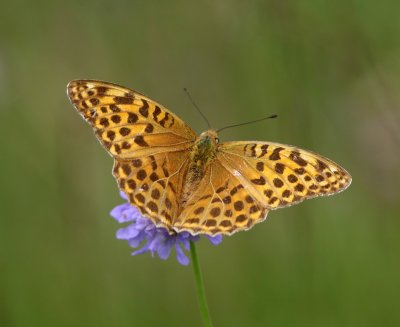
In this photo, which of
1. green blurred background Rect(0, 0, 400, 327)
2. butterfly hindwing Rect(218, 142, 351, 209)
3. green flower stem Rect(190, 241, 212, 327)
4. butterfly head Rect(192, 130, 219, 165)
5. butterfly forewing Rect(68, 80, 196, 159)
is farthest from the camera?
green blurred background Rect(0, 0, 400, 327)

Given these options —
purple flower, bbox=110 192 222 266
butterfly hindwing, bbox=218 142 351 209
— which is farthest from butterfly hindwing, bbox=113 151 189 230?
butterfly hindwing, bbox=218 142 351 209

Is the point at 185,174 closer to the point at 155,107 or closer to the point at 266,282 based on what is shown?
the point at 155,107

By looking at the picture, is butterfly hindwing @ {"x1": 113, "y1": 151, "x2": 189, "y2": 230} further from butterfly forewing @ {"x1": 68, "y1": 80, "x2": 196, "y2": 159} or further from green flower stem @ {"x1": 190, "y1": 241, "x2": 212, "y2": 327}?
green flower stem @ {"x1": 190, "y1": 241, "x2": 212, "y2": 327}

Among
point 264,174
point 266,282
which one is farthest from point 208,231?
point 266,282

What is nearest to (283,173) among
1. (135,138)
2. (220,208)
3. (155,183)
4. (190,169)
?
(220,208)

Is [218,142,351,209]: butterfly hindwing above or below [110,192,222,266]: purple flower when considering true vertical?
above

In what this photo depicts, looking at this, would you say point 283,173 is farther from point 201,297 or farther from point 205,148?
point 201,297

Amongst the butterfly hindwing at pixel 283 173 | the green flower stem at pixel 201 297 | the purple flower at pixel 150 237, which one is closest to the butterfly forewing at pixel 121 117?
the purple flower at pixel 150 237

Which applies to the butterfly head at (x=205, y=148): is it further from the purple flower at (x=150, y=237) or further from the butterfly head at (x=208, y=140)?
the purple flower at (x=150, y=237)

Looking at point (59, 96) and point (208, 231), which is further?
point (59, 96)
